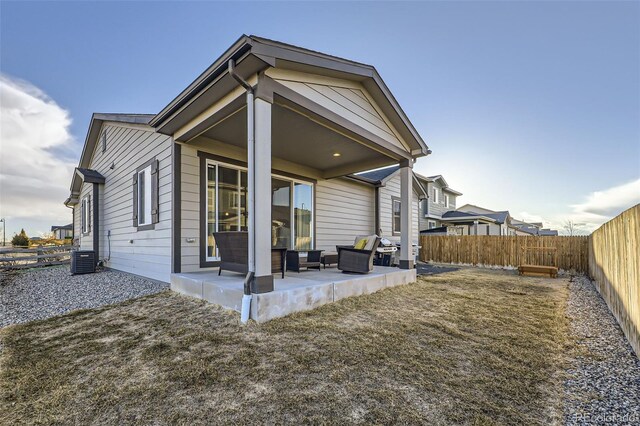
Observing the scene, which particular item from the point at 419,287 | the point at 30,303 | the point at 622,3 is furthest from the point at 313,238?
the point at 622,3

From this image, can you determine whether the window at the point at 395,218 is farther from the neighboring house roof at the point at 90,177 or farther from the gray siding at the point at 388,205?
the neighboring house roof at the point at 90,177

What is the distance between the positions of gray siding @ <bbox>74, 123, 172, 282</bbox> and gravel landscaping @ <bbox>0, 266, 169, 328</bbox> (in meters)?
0.46

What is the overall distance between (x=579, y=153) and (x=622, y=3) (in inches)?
191

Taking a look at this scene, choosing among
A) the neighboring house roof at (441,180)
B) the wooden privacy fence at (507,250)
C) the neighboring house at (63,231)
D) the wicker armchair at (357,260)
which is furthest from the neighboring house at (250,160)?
the neighboring house at (63,231)

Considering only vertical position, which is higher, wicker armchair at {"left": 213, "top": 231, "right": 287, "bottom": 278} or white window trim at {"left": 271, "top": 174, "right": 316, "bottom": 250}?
white window trim at {"left": 271, "top": 174, "right": 316, "bottom": 250}

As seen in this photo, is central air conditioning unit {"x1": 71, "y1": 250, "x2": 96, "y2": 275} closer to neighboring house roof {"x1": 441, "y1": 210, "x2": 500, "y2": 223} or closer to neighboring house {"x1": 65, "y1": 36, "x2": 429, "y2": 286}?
neighboring house {"x1": 65, "y1": 36, "x2": 429, "y2": 286}

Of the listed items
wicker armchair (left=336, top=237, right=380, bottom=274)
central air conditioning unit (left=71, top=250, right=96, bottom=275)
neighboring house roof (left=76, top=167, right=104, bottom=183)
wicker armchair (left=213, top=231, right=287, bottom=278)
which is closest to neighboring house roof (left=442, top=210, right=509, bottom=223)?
wicker armchair (left=336, top=237, right=380, bottom=274)

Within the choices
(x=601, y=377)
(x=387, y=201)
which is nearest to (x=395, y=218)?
(x=387, y=201)

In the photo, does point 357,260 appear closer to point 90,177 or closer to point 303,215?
point 303,215

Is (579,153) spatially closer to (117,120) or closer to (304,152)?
(304,152)

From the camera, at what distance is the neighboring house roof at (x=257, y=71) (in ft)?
12.2

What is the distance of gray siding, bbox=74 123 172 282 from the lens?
19.9 feet

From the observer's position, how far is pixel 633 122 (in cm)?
790

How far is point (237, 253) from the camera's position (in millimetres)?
4719
